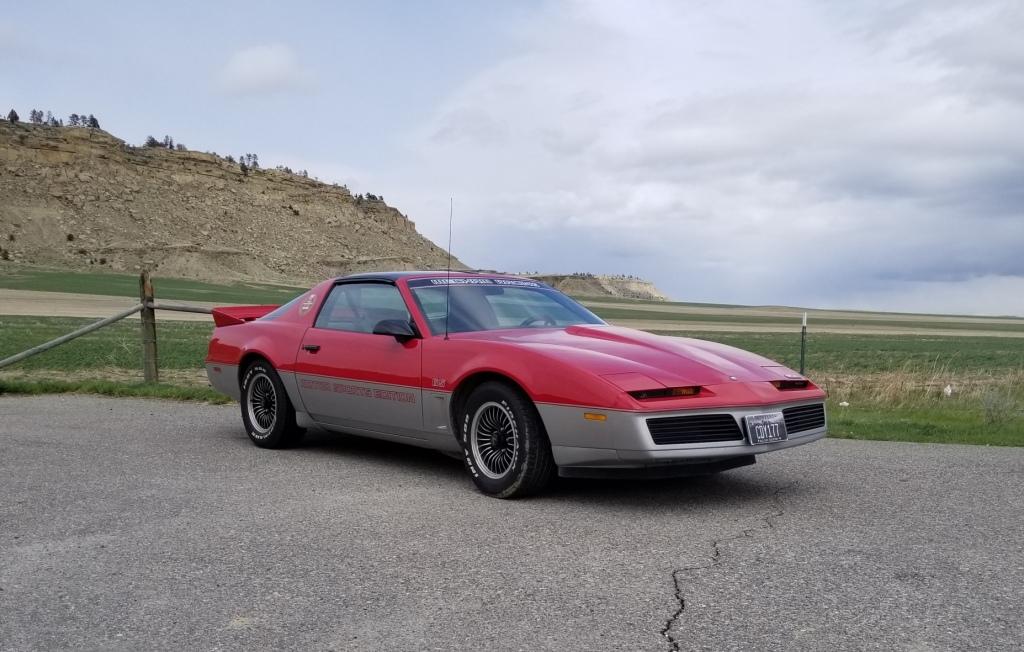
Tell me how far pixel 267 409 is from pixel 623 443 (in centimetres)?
357

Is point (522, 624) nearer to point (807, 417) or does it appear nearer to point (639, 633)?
point (639, 633)

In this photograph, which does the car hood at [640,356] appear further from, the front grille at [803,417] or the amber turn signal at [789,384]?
the front grille at [803,417]

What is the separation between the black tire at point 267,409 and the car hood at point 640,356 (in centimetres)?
198

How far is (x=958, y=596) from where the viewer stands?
404 centimetres

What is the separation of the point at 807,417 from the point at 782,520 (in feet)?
2.97

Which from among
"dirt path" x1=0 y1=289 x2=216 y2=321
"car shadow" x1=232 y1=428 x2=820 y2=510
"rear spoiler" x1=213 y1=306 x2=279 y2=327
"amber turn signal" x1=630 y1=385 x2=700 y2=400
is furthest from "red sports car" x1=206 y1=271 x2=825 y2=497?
"dirt path" x1=0 y1=289 x2=216 y2=321

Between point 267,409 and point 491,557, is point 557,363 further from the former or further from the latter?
point 267,409

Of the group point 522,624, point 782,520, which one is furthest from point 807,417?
point 522,624

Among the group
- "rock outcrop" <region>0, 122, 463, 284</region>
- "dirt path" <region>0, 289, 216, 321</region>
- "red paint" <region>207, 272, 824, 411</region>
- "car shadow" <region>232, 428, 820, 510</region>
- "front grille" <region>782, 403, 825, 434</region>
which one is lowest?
"car shadow" <region>232, 428, 820, 510</region>

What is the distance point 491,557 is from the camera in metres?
4.61

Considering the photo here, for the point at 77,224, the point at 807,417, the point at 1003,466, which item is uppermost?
the point at 77,224

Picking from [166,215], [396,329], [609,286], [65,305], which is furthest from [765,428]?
[609,286]

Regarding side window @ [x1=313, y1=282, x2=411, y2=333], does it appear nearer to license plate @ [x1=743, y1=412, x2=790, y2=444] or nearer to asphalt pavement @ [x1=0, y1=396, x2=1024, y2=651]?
asphalt pavement @ [x1=0, y1=396, x2=1024, y2=651]

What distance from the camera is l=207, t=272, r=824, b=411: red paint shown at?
5.54m
